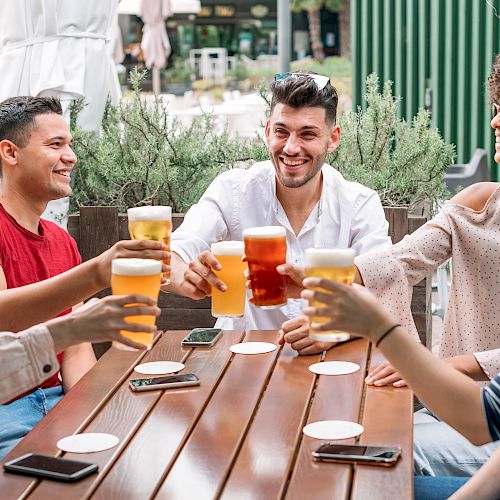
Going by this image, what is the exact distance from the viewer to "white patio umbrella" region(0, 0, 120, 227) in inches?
190

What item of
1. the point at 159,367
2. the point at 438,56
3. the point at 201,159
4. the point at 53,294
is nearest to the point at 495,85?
the point at 159,367

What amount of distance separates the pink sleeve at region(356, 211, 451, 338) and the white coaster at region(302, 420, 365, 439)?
0.81m

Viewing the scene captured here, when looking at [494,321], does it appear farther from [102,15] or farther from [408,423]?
[102,15]

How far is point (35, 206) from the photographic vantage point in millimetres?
3236

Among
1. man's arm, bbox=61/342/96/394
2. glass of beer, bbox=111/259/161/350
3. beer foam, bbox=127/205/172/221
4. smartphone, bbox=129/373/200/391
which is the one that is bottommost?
man's arm, bbox=61/342/96/394

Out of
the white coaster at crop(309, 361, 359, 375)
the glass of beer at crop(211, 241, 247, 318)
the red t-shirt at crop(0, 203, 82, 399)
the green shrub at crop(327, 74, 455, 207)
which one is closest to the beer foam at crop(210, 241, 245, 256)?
the glass of beer at crop(211, 241, 247, 318)

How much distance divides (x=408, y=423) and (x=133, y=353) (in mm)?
980

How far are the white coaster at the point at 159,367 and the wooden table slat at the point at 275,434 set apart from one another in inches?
10.6

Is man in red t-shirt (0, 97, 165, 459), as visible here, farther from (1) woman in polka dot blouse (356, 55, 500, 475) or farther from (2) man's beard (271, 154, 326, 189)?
(1) woman in polka dot blouse (356, 55, 500, 475)

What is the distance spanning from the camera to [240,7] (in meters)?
21.5

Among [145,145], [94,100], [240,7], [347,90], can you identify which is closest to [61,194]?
[145,145]

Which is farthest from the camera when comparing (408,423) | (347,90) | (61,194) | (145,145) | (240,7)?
(240,7)

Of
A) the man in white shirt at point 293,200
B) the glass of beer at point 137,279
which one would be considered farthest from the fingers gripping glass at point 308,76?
the glass of beer at point 137,279

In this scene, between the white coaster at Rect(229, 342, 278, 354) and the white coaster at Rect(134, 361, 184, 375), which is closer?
the white coaster at Rect(134, 361, 184, 375)
